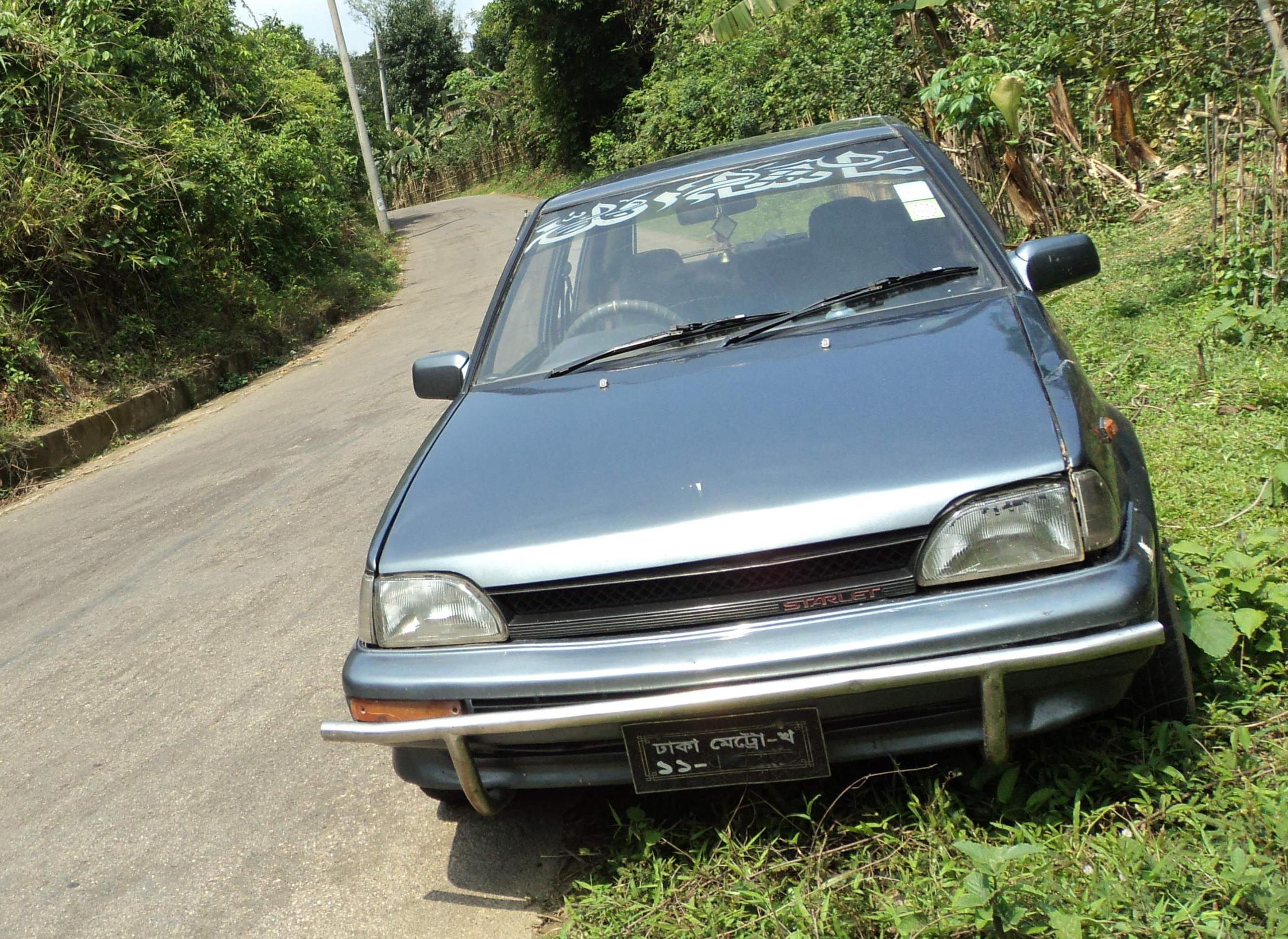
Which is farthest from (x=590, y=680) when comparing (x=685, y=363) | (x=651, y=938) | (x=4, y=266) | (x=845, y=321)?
(x=4, y=266)

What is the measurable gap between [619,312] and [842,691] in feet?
5.59

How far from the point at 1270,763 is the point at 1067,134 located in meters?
8.40

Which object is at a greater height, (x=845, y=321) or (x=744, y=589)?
(x=845, y=321)

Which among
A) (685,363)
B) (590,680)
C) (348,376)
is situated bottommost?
(348,376)

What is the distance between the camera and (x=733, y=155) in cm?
400

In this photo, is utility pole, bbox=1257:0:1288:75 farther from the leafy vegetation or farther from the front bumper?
the leafy vegetation

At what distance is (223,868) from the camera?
123 inches

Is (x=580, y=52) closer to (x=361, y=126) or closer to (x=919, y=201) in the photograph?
(x=361, y=126)

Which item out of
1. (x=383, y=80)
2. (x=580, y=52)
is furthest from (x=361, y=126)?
(x=383, y=80)

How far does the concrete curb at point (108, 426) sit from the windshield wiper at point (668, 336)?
7.92 meters

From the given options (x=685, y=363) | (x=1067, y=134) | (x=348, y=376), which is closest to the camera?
(x=685, y=363)

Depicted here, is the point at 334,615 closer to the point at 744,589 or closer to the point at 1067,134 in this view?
the point at 744,589

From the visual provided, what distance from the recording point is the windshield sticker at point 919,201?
11.2ft

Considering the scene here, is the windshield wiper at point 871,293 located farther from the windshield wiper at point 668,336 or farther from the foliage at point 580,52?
the foliage at point 580,52
